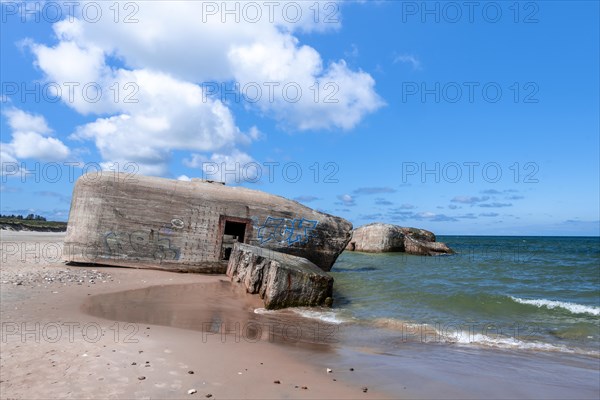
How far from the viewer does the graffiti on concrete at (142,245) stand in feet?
38.4

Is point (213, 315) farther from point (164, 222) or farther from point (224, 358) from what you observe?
point (164, 222)

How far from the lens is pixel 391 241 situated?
31281 millimetres

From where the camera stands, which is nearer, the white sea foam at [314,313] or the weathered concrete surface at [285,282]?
Result: the white sea foam at [314,313]

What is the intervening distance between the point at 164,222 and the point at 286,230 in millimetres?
3552

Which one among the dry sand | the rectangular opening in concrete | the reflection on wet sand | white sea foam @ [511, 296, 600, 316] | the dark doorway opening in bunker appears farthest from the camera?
the dark doorway opening in bunker

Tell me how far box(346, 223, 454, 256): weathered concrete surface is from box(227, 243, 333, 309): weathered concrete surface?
2212 centimetres

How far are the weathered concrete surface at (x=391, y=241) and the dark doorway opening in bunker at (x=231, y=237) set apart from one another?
18311 mm

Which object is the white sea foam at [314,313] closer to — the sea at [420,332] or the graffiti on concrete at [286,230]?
the sea at [420,332]

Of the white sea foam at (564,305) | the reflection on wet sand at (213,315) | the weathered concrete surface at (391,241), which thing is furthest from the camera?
the weathered concrete surface at (391,241)

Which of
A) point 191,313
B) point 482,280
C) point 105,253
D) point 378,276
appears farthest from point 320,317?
point 482,280

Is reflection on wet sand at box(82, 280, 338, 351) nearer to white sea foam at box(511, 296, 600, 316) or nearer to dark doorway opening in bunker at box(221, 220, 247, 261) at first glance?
dark doorway opening in bunker at box(221, 220, 247, 261)

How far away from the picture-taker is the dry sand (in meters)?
3.86

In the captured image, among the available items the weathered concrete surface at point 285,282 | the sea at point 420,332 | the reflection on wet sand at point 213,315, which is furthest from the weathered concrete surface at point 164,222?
the weathered concrete surface at point 285,282

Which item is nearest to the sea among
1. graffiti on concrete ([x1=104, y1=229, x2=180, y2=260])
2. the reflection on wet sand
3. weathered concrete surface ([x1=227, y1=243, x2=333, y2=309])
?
the reflection on wet sand
